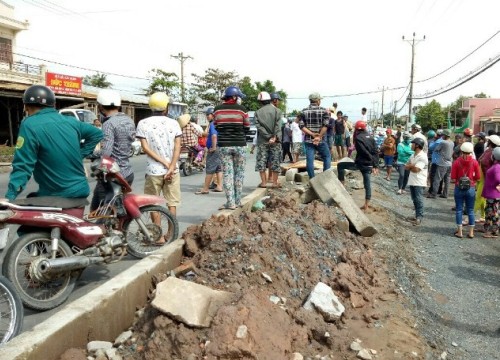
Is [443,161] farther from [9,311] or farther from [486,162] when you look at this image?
[9,311]


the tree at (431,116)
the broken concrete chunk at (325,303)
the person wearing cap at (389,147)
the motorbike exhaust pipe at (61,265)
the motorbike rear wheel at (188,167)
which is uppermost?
the tree at (431,116)

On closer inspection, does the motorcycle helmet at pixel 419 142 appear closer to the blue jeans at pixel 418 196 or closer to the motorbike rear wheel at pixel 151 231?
the blue jeans at pixel 418 196

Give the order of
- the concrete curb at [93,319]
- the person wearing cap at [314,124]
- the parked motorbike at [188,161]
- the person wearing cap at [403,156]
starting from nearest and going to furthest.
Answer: the concrete curb at [93,319]
the person wearing cap at [314,124]
the parked motorbike at [188,161]
the person wearing cap at [403,156]

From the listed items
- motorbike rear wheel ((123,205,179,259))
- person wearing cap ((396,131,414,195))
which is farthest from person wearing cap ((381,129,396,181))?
motorbike rear wheel ((123,205,179,259))

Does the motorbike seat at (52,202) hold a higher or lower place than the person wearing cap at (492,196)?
higher

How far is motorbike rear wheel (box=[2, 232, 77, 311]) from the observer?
356 centimetres

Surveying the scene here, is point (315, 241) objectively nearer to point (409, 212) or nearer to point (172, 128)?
point (172, 128)

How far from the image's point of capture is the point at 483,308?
5.29 meters

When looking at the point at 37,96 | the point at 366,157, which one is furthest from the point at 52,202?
the point at 366,157

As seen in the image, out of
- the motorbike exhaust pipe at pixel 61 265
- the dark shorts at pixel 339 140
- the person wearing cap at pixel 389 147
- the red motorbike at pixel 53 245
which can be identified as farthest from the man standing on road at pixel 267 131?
the dark shorts at pixel 339 140

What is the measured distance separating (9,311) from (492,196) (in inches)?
311

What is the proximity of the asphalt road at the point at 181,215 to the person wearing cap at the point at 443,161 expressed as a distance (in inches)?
193

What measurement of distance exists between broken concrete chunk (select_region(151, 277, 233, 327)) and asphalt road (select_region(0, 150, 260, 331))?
2.41 feet

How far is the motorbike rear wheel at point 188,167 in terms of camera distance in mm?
13099
